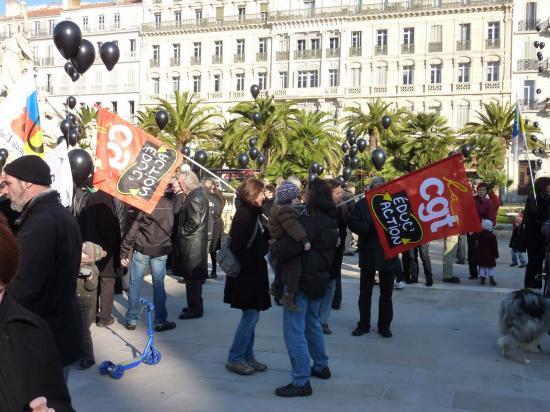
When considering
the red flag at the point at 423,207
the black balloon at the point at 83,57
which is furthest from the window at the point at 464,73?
the red flag at the point at 423,207

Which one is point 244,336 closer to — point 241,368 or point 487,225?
point 241,368

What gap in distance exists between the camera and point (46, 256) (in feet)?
10.1

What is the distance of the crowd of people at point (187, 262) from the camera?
6.77 feet

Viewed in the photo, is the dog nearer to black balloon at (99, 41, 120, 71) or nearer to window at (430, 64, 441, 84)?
black balloon at (99, 41, 120, 71)

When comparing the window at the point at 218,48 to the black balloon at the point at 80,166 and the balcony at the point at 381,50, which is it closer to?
the balcony at the point at 381,50

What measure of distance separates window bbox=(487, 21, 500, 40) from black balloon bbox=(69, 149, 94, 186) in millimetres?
47918

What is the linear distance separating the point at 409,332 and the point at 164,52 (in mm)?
57433

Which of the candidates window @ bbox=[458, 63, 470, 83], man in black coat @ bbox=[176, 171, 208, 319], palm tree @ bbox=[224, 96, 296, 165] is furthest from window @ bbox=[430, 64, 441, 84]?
man in black coat @ bbox=[176, 171, 208, 319]

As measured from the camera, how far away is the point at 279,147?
32406 mm

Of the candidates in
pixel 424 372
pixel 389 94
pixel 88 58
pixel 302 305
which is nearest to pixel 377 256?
pixel 424 372

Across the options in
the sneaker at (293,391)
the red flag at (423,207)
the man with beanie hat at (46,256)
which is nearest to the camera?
the man with beanie hat at (46,256)

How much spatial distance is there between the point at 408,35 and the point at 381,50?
8.48ft

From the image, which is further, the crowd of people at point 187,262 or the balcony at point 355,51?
the balcony at point 355,51

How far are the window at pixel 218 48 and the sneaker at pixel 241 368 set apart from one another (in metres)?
55.4
